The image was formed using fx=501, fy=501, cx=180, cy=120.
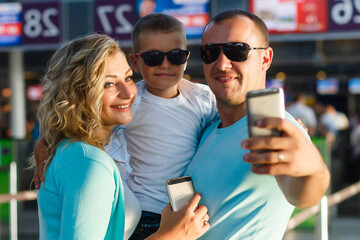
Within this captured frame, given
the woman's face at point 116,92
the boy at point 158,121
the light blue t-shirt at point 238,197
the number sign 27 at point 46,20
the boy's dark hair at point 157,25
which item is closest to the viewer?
the light blue t-shirt at point 238,197

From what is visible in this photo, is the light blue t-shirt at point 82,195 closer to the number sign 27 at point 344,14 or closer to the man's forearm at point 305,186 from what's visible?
the man's forearm at point 305,186

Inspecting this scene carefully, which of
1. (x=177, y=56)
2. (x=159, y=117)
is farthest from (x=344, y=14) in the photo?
(x=159, y=117)

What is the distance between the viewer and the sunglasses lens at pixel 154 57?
2.26 meters

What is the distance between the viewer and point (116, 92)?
186cm

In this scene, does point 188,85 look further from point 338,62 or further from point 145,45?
point 338,62

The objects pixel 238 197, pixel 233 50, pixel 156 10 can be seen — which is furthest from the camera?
pixel 156 10

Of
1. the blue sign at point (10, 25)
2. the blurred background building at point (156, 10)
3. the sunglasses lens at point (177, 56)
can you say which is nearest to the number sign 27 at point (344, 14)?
the blurred background building at point (156, 10)

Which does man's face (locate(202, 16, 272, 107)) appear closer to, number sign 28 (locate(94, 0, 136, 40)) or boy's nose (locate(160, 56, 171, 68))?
boy's nose (locate(160, 56, 171, 68))

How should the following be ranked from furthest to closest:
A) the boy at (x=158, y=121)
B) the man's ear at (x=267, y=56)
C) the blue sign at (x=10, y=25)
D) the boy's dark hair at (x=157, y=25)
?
1. the blue sign at (x=10, y=25)
2. the boy's dark hair at (x=157, y=25)
3. the boy at (x=158, y=121)
4. the man's ear at (x=267, y=56)

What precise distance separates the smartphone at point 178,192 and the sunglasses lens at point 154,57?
0.70 m

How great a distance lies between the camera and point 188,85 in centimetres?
245

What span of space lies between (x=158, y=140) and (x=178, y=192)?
1.65ft

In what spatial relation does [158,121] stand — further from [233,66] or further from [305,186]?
→ [305,186]

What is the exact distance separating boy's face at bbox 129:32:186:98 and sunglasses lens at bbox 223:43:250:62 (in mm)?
458
